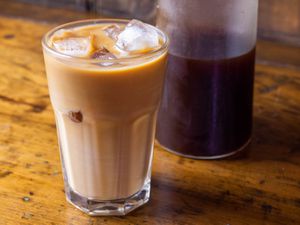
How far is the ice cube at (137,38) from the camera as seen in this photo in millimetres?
628

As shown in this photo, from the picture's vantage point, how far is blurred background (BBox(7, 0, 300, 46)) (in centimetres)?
133

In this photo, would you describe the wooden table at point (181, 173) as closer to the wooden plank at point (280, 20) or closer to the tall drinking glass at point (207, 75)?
the tall drinking glass at point (207, 75)

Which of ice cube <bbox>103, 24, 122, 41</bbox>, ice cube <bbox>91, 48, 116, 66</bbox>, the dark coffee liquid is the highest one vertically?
ice cube <bbox>91, 48, 116, 66</bbox>

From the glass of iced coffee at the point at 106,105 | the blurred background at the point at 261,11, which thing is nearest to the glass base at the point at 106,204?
the glass of iced coffee at the point at 106,105

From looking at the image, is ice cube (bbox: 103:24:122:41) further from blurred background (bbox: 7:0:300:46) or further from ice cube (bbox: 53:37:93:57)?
blurred background (bbox: 7:0:300:46)

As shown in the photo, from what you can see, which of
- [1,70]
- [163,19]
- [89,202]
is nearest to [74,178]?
[89,202]

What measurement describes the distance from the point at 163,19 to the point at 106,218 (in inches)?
12.3

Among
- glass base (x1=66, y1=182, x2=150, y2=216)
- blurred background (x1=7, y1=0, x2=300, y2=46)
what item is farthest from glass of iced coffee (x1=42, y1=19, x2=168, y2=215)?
blurred background (x1=7, y1=0, x2=300, y2=46)

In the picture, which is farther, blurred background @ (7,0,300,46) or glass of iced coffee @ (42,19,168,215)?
blurred background @ (7,0,300,46)

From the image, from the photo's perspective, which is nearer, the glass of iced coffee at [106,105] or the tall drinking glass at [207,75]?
the glass of iced coffee at [106,105]

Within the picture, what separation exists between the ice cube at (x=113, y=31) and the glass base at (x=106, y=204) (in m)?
0.22

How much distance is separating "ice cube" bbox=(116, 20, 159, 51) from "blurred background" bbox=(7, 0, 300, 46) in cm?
71

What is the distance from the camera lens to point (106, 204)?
2.22ft

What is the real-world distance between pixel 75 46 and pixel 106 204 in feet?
0.71
